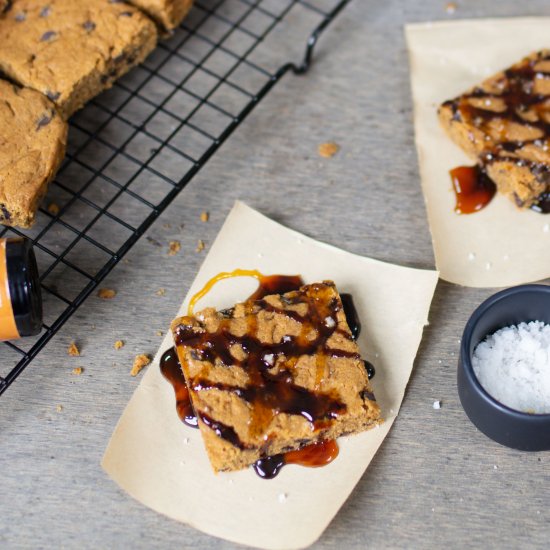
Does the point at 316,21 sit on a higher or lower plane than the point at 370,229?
higher

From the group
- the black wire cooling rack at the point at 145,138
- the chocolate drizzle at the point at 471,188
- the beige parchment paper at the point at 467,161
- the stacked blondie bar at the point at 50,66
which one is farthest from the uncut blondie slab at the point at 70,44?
the chocolate drizzle at the point at 471,188

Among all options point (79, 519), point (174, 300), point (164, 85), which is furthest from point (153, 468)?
point (164, 85)

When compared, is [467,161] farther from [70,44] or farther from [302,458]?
[70,44]

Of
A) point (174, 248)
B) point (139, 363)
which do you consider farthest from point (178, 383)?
point (174, 248)

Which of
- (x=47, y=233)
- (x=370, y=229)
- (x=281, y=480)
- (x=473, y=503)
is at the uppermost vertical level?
(x=47, y=233)

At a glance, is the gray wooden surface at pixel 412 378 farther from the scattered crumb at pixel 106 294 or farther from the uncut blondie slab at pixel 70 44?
the uncut blondie slab at pixel 70 44

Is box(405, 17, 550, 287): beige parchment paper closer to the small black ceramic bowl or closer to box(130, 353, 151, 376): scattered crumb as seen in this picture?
the small black ceramic bowl

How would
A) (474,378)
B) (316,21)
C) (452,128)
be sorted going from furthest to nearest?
(316,21) → (452,128) → (474,378)

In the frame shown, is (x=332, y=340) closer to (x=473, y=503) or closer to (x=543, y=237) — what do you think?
(x=473, y=503)
